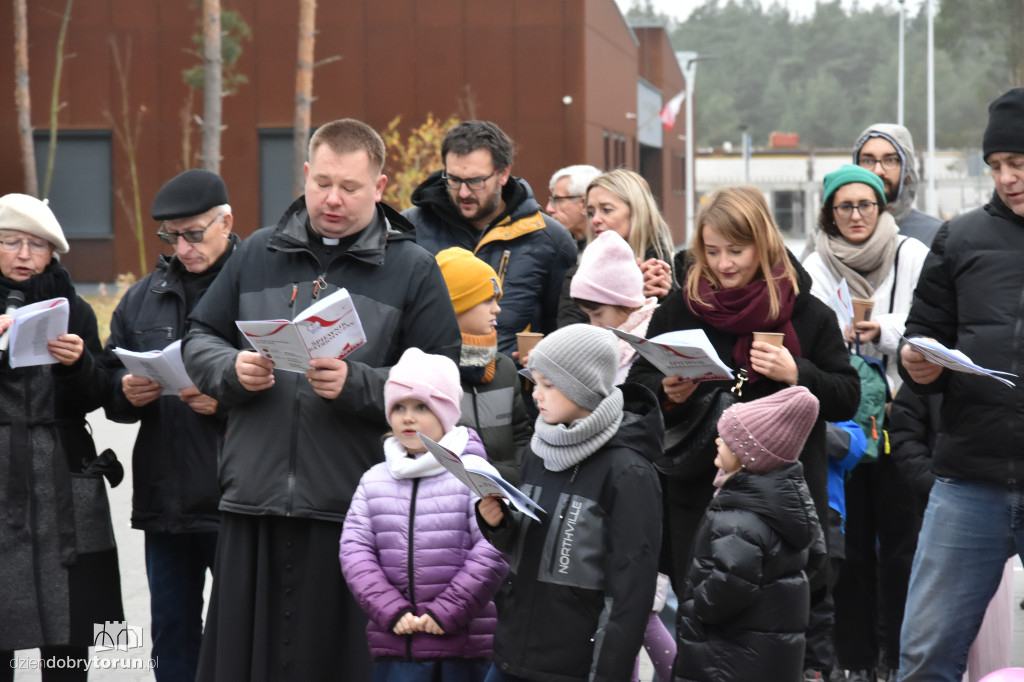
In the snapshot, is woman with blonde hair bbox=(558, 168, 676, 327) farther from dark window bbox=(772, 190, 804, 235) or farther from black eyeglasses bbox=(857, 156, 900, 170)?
dark window bbox=(772, 190, 804, 235)

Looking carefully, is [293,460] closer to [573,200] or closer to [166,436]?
[166,436]

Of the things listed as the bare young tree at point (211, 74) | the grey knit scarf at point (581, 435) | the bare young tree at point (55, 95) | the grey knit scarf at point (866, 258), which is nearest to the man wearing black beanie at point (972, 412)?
the grey knit scarf at point (581, 435)

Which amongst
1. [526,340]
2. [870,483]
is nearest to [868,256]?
[870,483]

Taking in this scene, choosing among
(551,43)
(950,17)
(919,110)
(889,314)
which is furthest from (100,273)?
(919,110)

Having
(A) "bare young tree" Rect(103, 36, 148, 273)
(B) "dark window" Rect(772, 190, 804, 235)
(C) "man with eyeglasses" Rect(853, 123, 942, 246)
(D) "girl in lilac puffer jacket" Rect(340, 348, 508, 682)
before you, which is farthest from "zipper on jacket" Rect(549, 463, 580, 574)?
(B) "dark window" Rect(772, 190, 804, 235)

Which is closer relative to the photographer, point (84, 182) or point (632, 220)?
point (632, 220)

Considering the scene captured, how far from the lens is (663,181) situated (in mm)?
54062

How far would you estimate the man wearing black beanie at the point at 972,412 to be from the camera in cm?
425

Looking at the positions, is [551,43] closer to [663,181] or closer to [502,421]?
[663,181]

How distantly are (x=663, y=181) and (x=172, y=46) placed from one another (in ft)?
84.7

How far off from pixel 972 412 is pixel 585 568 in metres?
1.39

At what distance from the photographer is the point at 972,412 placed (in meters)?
4.34

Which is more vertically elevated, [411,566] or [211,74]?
[211,74]

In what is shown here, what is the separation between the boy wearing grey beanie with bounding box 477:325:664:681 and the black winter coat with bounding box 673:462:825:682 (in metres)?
0.19
